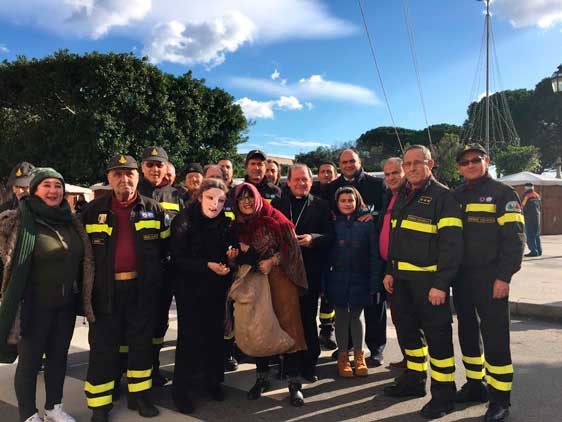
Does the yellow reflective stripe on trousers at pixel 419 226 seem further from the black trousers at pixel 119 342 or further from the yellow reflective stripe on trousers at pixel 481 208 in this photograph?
the black trousers at pixel 119 342

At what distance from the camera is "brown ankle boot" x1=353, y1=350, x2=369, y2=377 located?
4223 mm

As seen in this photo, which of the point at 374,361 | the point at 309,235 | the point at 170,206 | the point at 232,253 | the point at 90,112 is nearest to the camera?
the point at 232,253

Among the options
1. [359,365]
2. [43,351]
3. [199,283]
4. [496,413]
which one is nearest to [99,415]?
[43,351]

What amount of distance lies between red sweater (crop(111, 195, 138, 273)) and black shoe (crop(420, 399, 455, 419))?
2.48 metres

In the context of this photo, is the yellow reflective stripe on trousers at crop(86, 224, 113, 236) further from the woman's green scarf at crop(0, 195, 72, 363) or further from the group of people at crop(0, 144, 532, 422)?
the woman's green scarf at crop(0, 195, 72, 363)

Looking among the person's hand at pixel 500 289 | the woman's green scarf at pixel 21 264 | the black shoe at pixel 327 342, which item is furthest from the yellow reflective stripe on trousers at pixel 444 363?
the woman's green scarf at pixel 21 264

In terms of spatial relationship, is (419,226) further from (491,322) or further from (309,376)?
(309,376)

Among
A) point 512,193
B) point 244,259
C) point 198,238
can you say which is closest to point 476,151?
point 512,193

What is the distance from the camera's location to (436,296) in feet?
11.1

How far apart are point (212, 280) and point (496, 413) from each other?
2.36 metres

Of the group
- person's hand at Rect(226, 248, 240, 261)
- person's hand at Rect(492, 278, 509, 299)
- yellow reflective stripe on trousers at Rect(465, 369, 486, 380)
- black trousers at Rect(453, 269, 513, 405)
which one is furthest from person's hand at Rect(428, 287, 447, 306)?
person's hand at Rect(226, 248, 240, 261)

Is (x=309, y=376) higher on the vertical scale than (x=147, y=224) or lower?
lower

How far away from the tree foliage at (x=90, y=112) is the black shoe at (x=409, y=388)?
1759cm

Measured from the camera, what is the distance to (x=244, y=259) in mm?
3592
